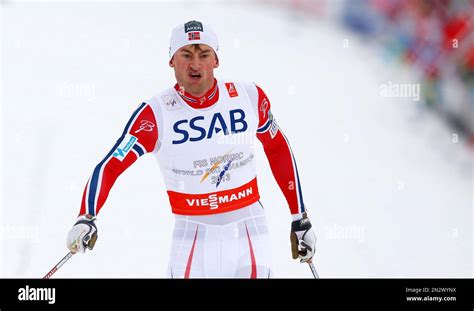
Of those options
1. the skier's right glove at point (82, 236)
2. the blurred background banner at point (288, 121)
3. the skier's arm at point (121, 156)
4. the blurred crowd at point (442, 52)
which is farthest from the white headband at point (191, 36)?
the blurred crowd at point (442, 52)

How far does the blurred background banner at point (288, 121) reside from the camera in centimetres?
621

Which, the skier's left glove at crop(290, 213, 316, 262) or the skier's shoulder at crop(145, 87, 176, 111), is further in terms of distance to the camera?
the skier's left glove at crop(290, 213, 316, 262)

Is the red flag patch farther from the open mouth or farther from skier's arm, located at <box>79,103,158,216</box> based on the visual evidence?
skier's arm, located at <box>79,103,158,216</box>

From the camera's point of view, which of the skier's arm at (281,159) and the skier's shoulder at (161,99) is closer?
the skier's shoulder at (161,99)

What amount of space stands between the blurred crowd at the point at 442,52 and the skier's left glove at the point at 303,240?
4.79 metres

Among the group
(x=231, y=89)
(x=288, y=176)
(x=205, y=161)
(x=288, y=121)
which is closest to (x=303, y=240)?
(x=288, y=176)

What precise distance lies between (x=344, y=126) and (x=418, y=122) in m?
0.86

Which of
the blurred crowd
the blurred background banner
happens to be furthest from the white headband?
the blurred crowd

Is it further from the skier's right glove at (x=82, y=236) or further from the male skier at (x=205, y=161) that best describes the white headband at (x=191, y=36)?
the skier's right glove at (x=82, y=236)

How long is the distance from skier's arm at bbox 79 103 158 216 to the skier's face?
0.22 metres

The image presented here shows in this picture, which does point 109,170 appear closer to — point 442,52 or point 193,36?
point 193,36

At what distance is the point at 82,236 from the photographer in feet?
12.0

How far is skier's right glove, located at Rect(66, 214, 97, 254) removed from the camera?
367 centimetres
